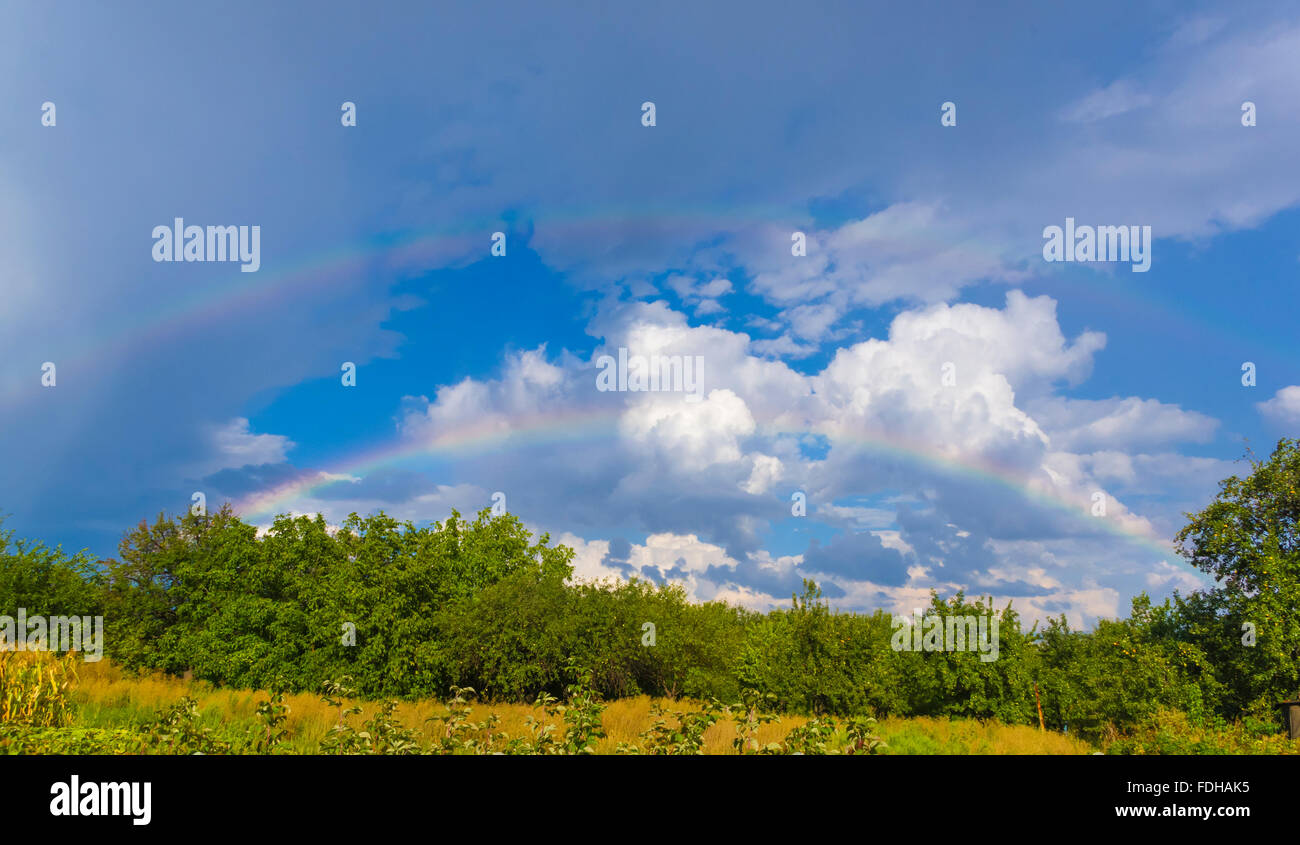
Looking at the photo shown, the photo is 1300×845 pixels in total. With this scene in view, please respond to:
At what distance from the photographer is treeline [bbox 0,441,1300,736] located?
23.0 m

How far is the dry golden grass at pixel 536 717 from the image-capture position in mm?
15844

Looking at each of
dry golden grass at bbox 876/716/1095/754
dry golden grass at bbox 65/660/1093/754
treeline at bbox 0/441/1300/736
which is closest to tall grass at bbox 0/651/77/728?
dry golden grass at bbox 65/660/1093/754

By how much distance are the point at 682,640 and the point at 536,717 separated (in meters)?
9.33

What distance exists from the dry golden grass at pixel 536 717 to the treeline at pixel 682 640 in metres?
1.94

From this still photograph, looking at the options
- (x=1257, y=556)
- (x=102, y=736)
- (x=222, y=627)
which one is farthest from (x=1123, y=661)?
(x=222, y=627)

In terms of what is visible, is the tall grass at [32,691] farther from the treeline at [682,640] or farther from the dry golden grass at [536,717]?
the treeline at [682,640]

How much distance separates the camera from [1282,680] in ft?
77.4

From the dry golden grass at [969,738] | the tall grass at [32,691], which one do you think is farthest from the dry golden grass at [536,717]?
the tall grass at [32,691]

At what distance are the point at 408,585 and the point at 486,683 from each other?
18.7ft

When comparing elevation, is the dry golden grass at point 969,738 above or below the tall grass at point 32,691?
below

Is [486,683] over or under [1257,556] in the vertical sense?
under
